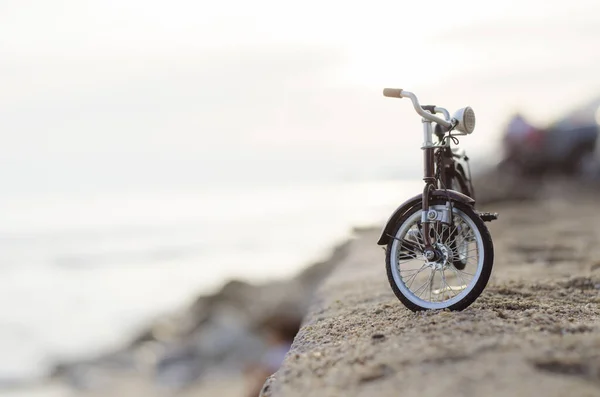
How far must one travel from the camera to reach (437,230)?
4.93 m

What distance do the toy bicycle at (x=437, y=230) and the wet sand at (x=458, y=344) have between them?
178mm

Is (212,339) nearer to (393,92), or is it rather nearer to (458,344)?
(393,92)

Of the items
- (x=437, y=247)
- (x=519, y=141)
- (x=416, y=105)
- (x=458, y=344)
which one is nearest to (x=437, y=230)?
(x=437, y=247)

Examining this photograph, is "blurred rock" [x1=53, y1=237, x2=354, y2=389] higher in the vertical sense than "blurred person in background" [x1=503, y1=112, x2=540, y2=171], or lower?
lower

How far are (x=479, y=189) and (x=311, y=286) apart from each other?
5741 mm

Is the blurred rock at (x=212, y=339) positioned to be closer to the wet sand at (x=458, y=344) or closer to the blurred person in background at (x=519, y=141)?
the wet sand at (x=458, y=344)

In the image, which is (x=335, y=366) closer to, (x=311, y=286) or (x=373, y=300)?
(x=373, y=300)

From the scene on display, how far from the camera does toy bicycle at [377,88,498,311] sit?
4719 millimetres

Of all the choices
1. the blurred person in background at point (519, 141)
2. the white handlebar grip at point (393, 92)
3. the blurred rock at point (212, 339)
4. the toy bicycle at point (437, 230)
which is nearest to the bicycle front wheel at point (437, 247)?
the toy bicycle at point (437, 230)

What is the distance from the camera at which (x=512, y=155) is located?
20984 mm

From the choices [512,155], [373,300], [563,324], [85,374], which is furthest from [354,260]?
[512,155]

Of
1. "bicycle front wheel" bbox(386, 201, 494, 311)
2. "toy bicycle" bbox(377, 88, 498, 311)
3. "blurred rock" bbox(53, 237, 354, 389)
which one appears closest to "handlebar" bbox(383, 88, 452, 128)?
"toy bicycle" bbox(377, 88, 498, 311)

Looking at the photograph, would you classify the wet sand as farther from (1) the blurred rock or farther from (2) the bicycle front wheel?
(1) the blurred rock

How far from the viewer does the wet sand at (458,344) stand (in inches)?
129
